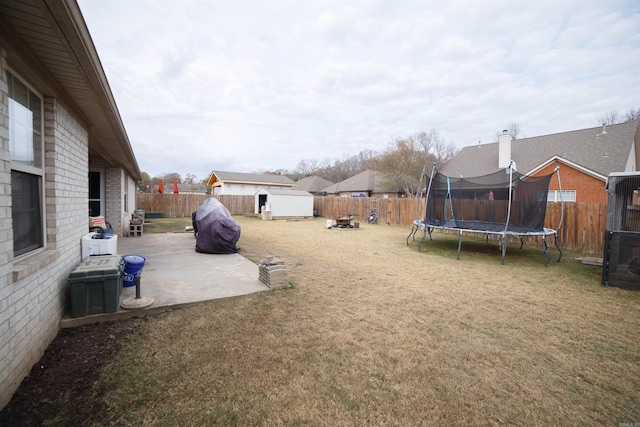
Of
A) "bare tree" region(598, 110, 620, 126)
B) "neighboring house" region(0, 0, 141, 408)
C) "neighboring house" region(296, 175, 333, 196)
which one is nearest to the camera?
"neighboring house" region(0, 0, 141, 408)

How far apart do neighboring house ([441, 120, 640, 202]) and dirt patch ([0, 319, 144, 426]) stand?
18102mm

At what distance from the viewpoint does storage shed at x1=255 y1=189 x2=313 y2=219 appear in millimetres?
19266

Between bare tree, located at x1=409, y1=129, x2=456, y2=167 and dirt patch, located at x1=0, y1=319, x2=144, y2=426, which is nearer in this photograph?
dirt patch, located at x1=0, y1=319, x2=144, y2=426

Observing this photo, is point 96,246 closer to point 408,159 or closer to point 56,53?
point 56,53

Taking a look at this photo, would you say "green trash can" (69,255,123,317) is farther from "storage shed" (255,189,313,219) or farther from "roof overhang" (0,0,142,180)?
"storage shed" (255,189,313,219)

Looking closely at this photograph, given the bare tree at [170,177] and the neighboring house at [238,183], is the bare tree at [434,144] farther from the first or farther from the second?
the bare tree at [170,177]

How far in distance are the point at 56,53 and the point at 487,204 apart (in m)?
10.7

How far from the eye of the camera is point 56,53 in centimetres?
229

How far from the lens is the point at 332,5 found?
8.05 meters

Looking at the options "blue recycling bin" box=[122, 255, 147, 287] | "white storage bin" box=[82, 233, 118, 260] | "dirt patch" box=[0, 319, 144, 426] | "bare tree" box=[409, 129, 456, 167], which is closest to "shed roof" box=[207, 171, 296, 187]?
"bare tree" box=[409, 129, 456, 167]

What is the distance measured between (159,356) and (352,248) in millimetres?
6732

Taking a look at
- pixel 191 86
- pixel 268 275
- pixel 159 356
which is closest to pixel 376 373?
pixel 159 356

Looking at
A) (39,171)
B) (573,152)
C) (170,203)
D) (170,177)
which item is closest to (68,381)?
(39,171)

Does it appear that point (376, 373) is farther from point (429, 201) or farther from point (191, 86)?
point (191, 86)
